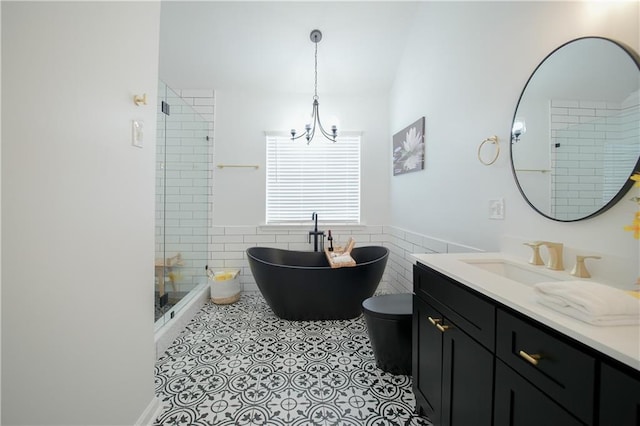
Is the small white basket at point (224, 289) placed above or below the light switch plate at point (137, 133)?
below

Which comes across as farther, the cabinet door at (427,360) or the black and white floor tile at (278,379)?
the black and white floor tile at (278,379)

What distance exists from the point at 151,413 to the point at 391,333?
60.6 inches

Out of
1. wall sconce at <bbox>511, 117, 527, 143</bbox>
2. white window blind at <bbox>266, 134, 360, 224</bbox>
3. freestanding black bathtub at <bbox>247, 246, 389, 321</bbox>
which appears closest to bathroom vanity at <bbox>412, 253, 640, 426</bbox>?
wall sconce at <bbox>511, 117, 527, 143</bbox>

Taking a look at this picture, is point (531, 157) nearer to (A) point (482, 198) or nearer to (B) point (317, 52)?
(A) point (482, 198)

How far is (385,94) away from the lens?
140 inches

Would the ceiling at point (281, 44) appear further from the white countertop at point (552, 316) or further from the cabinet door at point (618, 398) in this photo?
the cabinet door at point (618, 398)

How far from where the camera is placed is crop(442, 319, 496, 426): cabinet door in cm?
94

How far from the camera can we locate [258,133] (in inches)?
139

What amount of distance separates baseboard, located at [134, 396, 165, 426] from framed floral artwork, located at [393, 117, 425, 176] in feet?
9.18

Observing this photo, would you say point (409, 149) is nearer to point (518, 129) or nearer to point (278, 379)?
point (518, 129)

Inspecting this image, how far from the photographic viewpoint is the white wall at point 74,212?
2.62ft

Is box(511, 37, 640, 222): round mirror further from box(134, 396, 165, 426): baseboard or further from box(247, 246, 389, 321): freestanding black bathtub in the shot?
box(134, 396, 165, 426): baseboard

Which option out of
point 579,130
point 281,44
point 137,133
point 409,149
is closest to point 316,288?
point 409,149

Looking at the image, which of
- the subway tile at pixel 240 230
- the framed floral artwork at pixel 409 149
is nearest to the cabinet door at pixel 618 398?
the framed floral artwork at pixel 409 149
